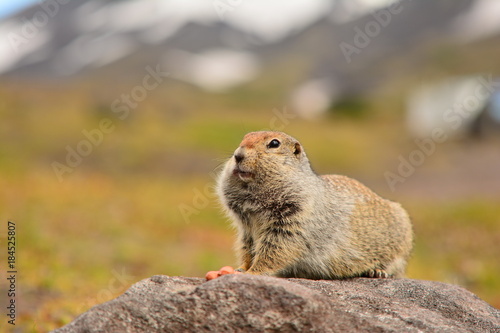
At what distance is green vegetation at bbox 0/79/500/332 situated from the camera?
8852 mm

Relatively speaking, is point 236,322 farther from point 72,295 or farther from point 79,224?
point 79,224

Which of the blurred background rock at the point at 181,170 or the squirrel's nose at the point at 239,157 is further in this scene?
the blurred background rock at the point at 181,170

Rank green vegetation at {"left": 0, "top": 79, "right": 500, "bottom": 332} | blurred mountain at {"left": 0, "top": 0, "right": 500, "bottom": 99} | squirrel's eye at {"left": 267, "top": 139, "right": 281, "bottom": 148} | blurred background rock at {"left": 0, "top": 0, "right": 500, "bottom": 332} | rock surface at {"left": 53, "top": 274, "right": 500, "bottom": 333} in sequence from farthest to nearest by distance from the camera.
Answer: blurred mountain at {"left": 0, "top": 0, "right": 500, "bottom": 99}
blurred background rock at {"left": 0, "top": 0, "right": 500, "bottom": 332}
green vegetation at {"left": 0, "top": 79, "right": 500, "bottom": 332}
squirrel's eye at {"left": 267, "top": 139, "right": 281, "bottom": 148}
rock surface at {"left": 53, "top": 274, "right": 500, "bottom": 333}

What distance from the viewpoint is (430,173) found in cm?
2655

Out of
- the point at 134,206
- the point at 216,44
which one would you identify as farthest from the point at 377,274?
the point at 216,44

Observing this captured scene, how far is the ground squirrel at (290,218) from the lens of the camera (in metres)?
5.22

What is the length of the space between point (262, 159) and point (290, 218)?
648 mm

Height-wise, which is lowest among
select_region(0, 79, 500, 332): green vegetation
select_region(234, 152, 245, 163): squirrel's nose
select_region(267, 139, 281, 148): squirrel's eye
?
select_region(234, 152, 245, 163): squirrel's nose

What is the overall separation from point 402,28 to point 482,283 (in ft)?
341

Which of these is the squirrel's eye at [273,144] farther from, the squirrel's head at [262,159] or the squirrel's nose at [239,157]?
the squirrel's nose at [239,157]

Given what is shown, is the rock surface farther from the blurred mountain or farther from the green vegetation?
the blurred mountain

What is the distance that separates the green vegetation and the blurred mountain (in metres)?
57.7

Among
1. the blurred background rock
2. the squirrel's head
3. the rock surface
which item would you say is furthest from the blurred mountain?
the rock surface

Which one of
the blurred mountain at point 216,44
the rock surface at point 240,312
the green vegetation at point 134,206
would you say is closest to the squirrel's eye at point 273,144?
the green vegetation at point 134,206
